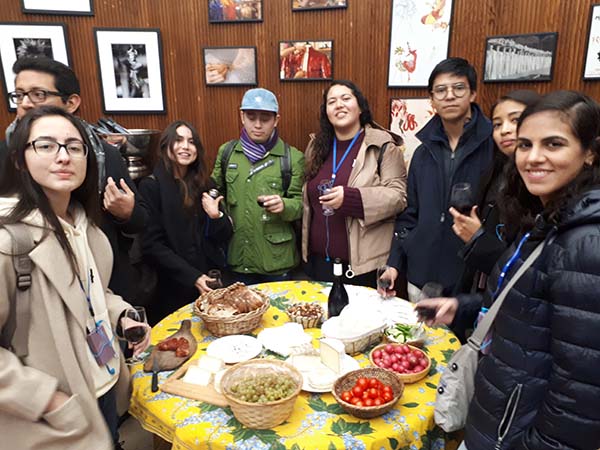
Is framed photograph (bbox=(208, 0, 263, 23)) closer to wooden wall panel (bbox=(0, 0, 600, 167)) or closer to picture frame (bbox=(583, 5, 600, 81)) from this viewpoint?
wooden wall panel (bbox=(0, 0, 600, 167))

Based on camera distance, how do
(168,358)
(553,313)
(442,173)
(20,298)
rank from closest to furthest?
(553,313), (20,298), (168,358), (442,173)

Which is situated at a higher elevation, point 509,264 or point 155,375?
point 509,264

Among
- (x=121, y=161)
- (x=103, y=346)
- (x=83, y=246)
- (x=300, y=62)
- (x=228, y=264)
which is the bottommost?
(x=228, y=264)

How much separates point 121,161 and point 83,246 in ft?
3.26

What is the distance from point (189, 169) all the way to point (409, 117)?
197cm

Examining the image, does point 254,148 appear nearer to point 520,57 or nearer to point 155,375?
point 155,375

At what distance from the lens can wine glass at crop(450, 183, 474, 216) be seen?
2303mm

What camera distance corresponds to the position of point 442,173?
Answer: 8.98 ft

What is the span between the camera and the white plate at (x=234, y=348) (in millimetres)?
1962

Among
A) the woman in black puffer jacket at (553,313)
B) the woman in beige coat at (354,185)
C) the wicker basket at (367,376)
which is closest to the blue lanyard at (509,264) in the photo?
the woman in black puffer jacket at (553,313)

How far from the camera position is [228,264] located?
3.44 meters

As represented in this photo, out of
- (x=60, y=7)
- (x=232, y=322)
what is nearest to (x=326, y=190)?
(x=232, y=322)

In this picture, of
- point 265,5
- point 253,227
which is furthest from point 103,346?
point 265,5

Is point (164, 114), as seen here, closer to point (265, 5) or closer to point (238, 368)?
point (265, 5)
